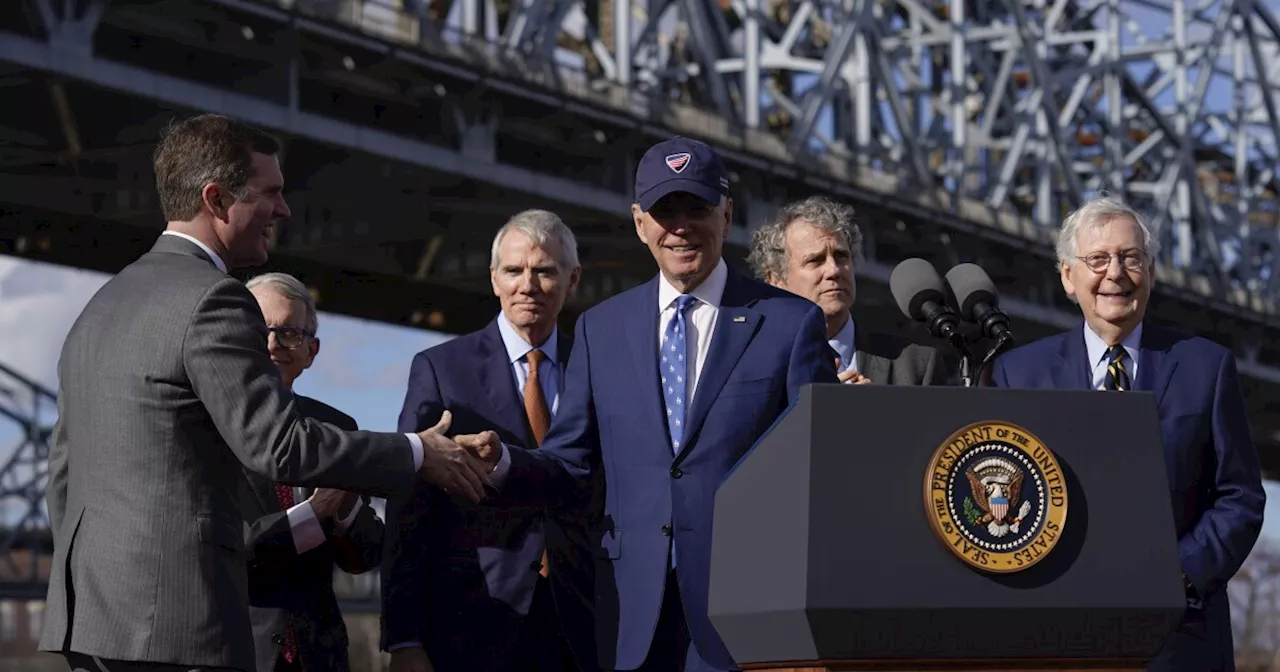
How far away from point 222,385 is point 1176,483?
2.37 meters

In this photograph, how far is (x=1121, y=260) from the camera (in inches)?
231

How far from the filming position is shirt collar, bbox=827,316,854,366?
719cm

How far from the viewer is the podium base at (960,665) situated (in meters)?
4.20

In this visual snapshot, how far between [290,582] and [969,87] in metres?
59.6

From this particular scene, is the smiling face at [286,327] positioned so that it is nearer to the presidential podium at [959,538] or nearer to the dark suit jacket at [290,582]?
the dark suit jacket at [290,582]

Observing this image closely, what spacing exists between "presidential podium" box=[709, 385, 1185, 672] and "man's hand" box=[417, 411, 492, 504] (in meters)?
1.43

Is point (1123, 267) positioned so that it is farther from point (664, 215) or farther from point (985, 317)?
point (664, 215)

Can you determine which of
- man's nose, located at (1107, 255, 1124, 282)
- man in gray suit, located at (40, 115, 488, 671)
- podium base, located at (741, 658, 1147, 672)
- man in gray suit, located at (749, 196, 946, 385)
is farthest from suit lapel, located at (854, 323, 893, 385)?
A: podium base, located at (741, 658, 1147, 672)

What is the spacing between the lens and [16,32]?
1019 inches

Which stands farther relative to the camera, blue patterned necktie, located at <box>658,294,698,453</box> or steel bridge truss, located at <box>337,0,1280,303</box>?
steel bridge truss, located at <box>337,0,1280,303</box>

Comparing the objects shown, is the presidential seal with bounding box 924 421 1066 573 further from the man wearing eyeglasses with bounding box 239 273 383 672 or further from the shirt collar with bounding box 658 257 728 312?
the man wearing eyeglasses with bounding box 239 273 383 672

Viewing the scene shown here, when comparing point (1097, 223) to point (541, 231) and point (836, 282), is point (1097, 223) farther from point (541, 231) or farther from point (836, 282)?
point (541, 231)

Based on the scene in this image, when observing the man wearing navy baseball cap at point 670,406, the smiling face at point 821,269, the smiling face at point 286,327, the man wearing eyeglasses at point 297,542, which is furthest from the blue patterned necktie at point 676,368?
the smiling face at point 821,269

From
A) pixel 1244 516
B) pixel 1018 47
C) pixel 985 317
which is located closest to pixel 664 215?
pixel 985 317
